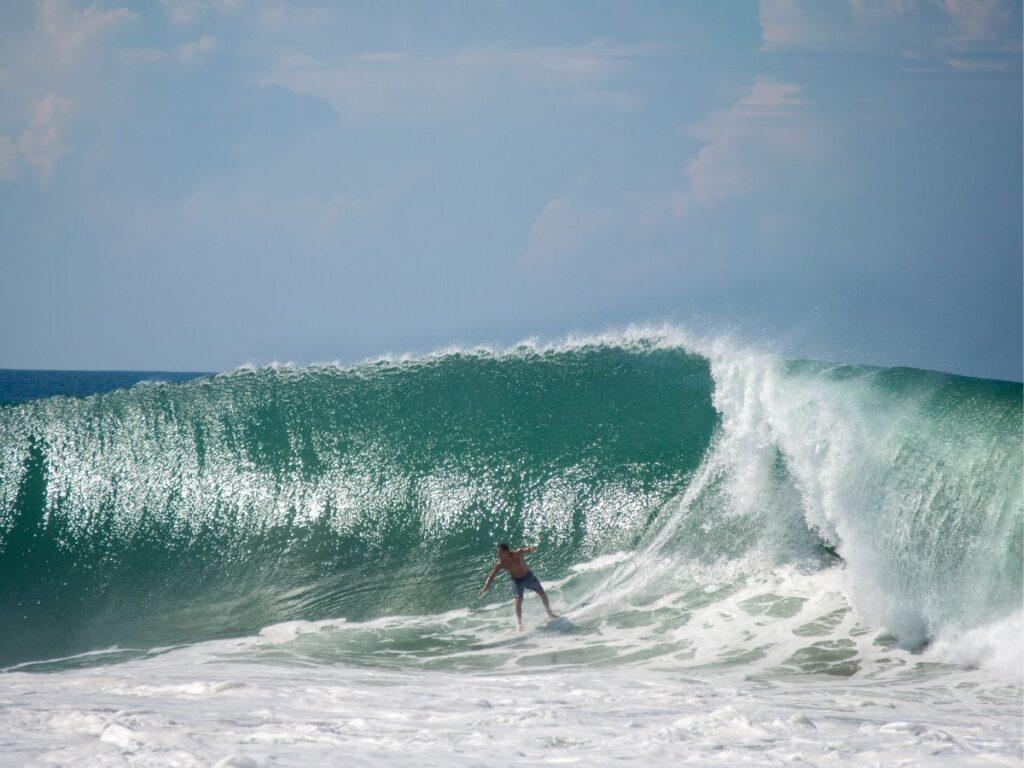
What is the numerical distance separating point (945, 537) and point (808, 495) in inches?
58.3

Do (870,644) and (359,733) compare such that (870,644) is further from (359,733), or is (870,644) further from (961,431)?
(359,733)

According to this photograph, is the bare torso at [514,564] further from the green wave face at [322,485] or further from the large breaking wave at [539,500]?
the green wave face at [322,485]

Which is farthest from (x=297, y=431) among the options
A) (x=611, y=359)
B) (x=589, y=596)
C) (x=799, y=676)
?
(x=799, y=676)

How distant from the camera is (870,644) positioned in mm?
7770

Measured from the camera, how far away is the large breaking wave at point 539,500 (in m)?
8.34

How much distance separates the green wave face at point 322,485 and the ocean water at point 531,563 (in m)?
0.04

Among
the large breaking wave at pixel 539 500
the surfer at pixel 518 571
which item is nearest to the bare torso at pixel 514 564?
the surfer at pixel 518 571

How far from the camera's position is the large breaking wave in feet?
27.3

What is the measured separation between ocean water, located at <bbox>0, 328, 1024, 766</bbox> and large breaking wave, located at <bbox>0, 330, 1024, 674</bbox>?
0.04 m

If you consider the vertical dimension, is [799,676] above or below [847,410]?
below

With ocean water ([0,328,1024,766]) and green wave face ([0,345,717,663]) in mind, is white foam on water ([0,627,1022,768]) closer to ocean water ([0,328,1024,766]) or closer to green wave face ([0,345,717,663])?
ocean water ([0,328,1024,766])

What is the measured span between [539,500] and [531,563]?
111 cm

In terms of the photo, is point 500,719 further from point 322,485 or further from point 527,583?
point 322,485

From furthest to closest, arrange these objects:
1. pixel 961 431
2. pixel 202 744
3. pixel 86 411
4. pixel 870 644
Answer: pixel 86 411, pixel 961 431, pixel 870 644, pixel 202 744
